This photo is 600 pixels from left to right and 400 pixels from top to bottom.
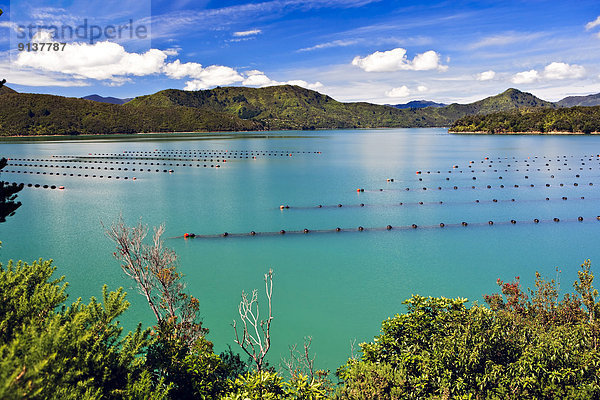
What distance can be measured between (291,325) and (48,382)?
12594 mm

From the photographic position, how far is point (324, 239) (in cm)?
3056

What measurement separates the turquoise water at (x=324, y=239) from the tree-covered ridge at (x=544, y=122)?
11934 centimetres

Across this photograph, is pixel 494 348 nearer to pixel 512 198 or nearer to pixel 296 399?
pixel 296 399

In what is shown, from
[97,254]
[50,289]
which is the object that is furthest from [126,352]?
[97,254]

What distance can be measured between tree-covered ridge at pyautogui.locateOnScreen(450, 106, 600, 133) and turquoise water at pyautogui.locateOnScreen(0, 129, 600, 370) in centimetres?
11934

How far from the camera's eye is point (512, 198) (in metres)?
44.5

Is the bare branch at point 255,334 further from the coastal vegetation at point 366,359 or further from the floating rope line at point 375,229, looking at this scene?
the floating rope line at point 375,229

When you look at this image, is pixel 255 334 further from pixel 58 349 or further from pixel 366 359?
pixel 58 349

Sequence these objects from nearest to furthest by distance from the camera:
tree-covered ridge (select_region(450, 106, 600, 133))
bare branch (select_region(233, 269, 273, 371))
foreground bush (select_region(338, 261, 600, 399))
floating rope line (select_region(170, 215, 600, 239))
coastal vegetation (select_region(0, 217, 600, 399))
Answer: coastal vegetation (select_region(0, 217, 600, 399)), foreground bush (select_region(338, 261, 600, 399)), bare branch (select_region(233, 269, 273, 371)), floating rope line (select_region(170, 215, 600, 239)), tree-covered ridge (select_region(450, 106, 600, 133))

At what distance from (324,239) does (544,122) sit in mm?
174619

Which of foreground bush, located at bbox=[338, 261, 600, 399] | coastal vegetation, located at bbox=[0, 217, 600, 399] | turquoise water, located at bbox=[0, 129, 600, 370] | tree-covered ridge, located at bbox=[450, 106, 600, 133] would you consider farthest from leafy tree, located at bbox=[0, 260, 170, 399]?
tree-covered ridge, located at bbox=[450, 106, 600, 133]

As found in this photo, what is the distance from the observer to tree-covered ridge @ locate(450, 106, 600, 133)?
152375 millimetres

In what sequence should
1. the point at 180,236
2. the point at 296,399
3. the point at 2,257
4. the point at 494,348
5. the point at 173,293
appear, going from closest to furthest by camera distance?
the point at 296,399 → the point at 494,348 → the point at 173,293 → the point at 2,257 → the point at 180,236

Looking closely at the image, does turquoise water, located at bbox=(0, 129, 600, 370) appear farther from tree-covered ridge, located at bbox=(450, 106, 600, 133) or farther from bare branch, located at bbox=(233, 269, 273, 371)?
tree-covered ridge, located at bbox=(450, 106, 600, 133)
